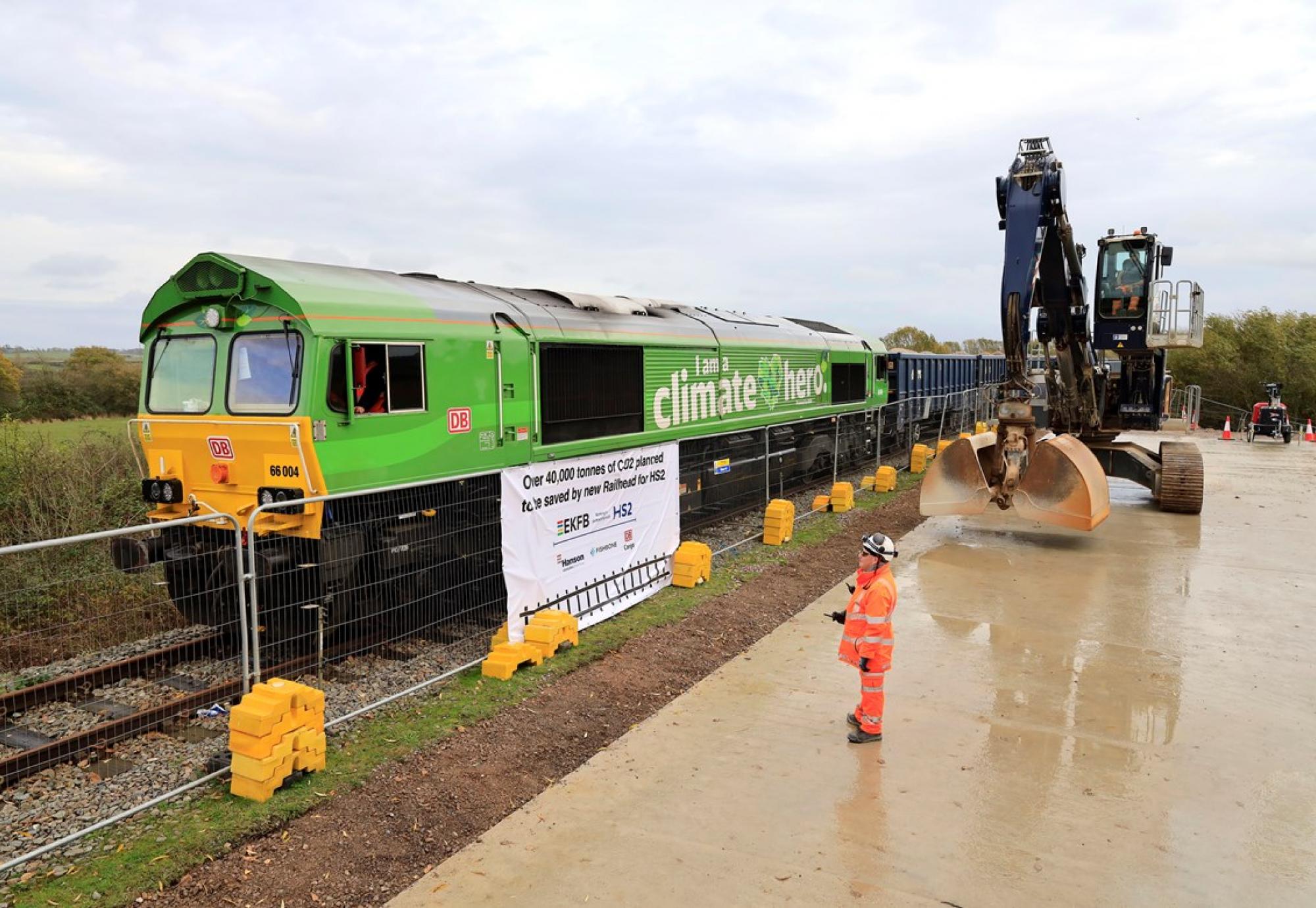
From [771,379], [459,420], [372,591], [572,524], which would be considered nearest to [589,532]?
[572,524]

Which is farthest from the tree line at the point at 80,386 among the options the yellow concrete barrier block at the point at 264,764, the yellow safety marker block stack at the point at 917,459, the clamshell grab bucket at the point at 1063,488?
the clamshell grab bucket at the point at 1063,488

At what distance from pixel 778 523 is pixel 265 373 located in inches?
260

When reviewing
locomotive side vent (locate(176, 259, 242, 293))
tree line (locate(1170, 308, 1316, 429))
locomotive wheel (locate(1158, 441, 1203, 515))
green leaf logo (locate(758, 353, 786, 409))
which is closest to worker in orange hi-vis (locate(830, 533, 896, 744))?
locomotive side vent (locate(176, 259, 242, 293))

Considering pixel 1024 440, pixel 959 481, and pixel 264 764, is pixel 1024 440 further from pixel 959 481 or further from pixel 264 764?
pixel 264 764

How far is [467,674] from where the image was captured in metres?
6.40

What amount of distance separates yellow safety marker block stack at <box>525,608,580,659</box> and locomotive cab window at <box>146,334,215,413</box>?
3.26 meters

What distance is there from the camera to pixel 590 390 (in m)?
9.30

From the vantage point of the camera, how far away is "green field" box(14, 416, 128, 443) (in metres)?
12.4

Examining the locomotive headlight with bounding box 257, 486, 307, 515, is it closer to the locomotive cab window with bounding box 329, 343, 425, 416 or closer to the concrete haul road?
the locomotive cab window with bounding box 329, 343, 425, 416

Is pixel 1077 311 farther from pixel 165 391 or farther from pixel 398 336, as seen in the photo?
pixel 165 391

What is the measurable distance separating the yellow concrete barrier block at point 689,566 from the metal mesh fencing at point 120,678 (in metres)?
4.27

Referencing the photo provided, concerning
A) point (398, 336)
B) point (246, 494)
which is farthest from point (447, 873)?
point (398, 336)

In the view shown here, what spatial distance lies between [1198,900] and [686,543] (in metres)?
5.88

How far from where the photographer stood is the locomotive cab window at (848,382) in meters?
16.5
